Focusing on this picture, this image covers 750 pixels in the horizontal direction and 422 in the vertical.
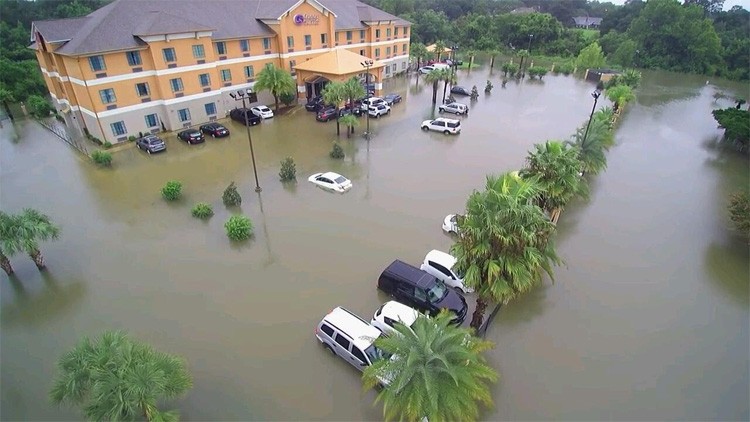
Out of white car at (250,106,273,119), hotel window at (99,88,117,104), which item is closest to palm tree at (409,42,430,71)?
white car at (250,106,273,119)

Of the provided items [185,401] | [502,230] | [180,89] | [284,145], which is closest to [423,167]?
[284,145]

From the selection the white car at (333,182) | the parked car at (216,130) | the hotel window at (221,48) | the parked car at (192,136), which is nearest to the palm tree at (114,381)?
the white car at (333,182)

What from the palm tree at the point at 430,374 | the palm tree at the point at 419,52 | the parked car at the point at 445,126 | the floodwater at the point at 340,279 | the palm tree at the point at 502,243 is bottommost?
the floodwater at the point at 340,279

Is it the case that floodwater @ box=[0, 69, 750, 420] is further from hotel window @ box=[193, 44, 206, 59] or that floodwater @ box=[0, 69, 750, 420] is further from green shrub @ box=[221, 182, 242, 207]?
hotel window @ box=[193, 44, 206, 59]

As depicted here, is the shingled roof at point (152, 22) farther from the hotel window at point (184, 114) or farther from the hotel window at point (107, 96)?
the hotel window at point (184, 114)

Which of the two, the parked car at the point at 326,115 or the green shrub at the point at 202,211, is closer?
the green shrub at the point at 202,211

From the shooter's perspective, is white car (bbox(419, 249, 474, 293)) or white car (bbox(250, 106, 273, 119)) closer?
white car (bbox(419, 249, 474, 293))

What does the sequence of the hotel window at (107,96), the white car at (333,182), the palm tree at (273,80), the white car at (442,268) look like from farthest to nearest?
the palm tree at (273,80), the hotel window at (107,96), the white car at (333,182), the white car at (442,268)
